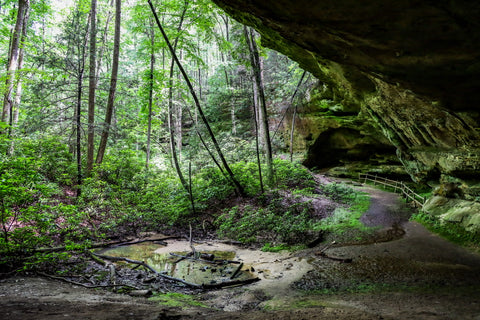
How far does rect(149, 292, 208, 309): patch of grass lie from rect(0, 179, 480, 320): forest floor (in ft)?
0.63

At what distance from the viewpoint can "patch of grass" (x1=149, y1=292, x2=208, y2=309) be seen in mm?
4800

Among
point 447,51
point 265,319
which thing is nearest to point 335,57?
point 447,51

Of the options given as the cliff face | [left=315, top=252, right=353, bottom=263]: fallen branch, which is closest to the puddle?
[left=315, top=252, right=353, bottom=263]: fallen branch

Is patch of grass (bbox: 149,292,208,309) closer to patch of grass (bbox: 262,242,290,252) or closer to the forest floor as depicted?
the forest floor

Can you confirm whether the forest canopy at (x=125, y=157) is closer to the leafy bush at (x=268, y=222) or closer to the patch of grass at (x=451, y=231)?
the leafy bush at (x=268, y=222)

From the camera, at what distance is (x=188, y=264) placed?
8.36m

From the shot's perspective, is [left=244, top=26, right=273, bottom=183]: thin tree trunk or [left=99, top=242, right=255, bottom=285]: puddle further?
[left=244, top=26, right=273, bottom=183]: thin tree trunk

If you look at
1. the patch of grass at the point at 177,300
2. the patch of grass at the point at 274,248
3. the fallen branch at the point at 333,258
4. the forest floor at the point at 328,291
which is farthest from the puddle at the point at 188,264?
the fallen branch at the point at 333,258

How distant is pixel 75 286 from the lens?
5496mm

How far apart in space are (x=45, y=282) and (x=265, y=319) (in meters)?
4.59

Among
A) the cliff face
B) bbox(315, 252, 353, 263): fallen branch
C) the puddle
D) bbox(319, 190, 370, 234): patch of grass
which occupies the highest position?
the cliff face

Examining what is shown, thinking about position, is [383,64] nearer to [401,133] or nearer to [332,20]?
[332,20]

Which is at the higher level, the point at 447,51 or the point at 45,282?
the point at 447,51

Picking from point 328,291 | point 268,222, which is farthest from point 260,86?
point 328,291
